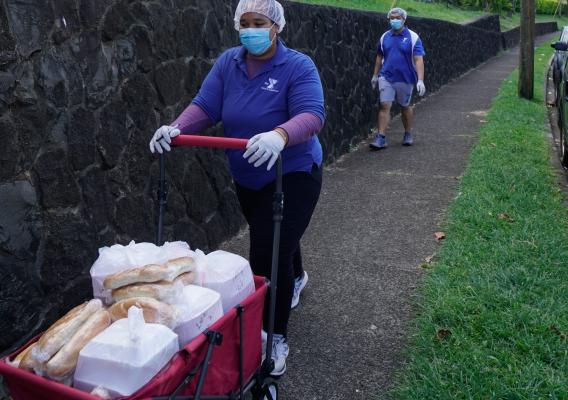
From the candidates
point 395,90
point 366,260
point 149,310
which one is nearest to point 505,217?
point 366,260

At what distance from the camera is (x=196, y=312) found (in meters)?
2.17

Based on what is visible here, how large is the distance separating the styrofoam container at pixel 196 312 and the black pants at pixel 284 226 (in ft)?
2.71

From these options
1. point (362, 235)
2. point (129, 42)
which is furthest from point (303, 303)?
point (129, 42)

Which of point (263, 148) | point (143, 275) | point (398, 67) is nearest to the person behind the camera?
point (143, 275)

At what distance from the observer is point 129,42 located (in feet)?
13.6

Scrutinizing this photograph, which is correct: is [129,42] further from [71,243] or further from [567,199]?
[567,199]

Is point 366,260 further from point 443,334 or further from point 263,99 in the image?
point 263,99

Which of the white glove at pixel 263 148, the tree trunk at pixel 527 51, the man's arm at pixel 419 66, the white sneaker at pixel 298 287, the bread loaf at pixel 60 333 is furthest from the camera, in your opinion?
the tree trunk at pixel 527 51

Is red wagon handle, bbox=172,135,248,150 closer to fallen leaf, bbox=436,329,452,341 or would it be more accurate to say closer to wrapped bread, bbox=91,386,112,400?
wrapped bread, bbox=91,386,112,400

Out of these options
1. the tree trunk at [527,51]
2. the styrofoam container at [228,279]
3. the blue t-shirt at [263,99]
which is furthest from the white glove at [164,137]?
the tree trunk at [527,51]

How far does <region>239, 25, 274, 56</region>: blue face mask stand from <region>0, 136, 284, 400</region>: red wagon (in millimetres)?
589

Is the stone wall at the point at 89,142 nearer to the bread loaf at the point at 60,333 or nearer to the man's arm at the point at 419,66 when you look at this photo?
the bread loaf at the point at 60,333

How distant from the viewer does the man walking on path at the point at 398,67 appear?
8.62 m

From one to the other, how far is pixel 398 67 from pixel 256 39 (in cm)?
610
